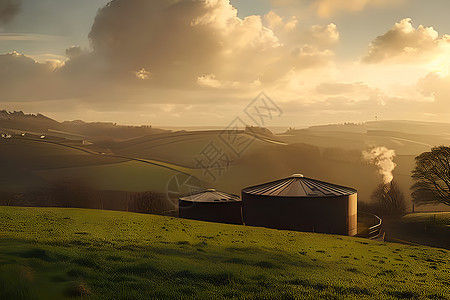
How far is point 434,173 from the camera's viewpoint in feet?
184

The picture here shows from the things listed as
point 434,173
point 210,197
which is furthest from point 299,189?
point 434,173

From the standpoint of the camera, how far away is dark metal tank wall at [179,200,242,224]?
47.7 metres

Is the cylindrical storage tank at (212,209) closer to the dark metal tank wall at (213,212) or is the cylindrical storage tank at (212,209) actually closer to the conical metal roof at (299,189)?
the dark metal tank wall at (213,212)

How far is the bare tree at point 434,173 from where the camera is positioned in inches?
2184

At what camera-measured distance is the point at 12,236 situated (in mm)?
20594

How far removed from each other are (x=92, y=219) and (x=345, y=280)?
2369cm

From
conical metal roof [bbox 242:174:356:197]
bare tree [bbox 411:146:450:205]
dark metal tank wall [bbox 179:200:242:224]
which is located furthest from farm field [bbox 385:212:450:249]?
dark metal tank wall [bbox 179:200:242:224]

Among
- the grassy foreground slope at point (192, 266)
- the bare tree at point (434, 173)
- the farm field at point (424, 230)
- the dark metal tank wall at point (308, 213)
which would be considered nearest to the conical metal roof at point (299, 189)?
the dark metal tank wall at point (308, 213)

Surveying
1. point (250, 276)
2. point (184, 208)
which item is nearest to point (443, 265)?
point (250, 276)

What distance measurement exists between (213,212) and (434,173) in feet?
118

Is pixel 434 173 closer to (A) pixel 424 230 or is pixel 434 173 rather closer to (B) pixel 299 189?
(A) pixel 424 230

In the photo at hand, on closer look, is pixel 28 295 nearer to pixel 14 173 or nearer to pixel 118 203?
pixel 118 203

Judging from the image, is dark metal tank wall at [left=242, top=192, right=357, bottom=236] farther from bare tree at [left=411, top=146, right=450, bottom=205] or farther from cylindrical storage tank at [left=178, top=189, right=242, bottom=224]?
bare tree at [left=411, top=146, right=450, bottom=205]

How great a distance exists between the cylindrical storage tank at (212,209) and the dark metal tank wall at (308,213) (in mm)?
7417
